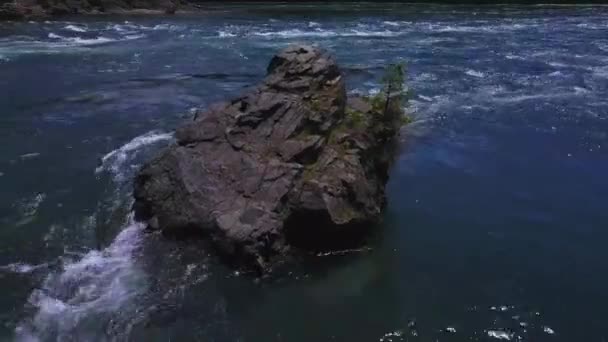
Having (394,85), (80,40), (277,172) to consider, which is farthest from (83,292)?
(80,40)

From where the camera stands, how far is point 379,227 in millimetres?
18906

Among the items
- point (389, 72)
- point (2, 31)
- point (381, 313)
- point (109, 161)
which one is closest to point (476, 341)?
point (381, 313)

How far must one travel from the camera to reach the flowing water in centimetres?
1483

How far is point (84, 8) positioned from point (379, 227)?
58.5 m

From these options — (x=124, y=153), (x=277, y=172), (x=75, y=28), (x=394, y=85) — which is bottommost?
(x=124, y=153)

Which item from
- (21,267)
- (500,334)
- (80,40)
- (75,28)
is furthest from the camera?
(75,28)

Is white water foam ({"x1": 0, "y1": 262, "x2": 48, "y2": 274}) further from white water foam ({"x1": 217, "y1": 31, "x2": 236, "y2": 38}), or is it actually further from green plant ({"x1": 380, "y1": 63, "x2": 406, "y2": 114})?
white water foam ({"x1": 217, "y1": 31, "x2": 236, "y2": 38})

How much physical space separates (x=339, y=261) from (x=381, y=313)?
2231 mm

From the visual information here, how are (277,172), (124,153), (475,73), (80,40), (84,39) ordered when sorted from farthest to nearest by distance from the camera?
(84,39) → (80,40) → (475,73) → (124,153) → (277,172)

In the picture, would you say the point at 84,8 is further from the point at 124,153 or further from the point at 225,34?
the point at 124,153

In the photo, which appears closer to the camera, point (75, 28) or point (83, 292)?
point (83, 292)

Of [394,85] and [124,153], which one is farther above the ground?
[394,85]

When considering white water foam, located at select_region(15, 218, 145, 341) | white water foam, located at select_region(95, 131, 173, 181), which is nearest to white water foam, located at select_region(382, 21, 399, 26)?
white water foam, located at select_region(95, 131, 173, 181)

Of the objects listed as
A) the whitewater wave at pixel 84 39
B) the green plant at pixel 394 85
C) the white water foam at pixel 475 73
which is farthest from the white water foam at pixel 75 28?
the green plant at pixel 394 85
